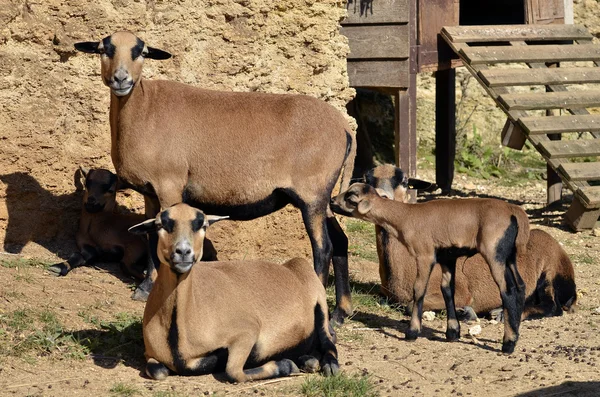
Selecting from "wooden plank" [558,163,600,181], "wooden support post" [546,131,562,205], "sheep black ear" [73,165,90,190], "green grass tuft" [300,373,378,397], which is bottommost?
"wooden support post" [546,131,562,205]

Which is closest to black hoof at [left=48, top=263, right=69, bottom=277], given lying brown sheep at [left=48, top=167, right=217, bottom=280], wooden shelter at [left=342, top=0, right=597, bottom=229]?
lying brown sheep at [left=48, top=167, right=217, bottom=280]

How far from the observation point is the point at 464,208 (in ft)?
27.8

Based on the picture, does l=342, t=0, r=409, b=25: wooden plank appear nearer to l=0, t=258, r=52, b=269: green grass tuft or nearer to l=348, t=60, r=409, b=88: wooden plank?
l=348, t=60, r=409, b=88: wooden plank

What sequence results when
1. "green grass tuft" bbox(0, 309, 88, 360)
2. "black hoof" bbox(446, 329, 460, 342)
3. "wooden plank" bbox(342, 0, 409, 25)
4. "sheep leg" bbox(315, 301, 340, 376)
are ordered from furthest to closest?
"wooden plank" bbox(342, 0, 409, 25)
"black hoof" bbox(446, 329, 460, 342)
"sheep leg" bbox(315, 301, 340, 376)
"green grass tuft" bbox(0, 309, 88, 360)

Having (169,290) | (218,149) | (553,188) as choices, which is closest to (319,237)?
(218,149)

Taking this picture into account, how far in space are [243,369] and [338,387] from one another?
2.32ft

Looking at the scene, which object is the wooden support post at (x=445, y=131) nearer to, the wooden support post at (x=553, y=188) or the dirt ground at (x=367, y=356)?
the wooden support post at (x=553, y=188)

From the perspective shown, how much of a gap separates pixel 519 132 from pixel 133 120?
6.72m

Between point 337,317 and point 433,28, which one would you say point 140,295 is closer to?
point 337,317

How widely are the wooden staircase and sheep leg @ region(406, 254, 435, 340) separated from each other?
5.11 m

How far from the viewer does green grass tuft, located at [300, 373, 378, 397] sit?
7.01 metres

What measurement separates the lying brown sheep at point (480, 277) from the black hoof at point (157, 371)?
3.27 meters

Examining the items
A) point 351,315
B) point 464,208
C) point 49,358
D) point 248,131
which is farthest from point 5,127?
point 464,208

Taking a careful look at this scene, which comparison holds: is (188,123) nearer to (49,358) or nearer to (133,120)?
(133,120)
